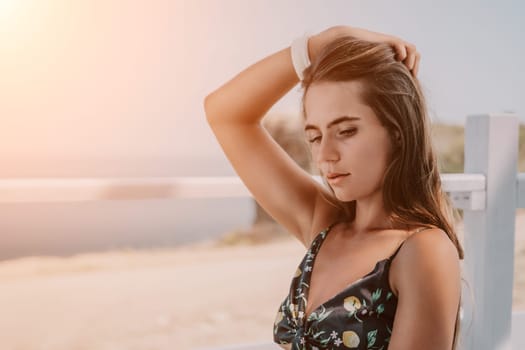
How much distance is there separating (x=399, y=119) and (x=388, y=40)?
12cm

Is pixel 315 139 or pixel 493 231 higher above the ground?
pixel 315 139

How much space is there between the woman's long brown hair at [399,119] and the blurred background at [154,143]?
33.5 feet

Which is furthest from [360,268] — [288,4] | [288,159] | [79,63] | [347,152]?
[288,4]

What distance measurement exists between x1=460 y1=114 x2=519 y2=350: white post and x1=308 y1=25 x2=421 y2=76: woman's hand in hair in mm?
772

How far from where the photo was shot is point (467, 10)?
27234 mm

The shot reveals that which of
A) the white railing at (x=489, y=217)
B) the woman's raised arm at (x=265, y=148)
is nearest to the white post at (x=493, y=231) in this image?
the white railing at (x=489, y=217)

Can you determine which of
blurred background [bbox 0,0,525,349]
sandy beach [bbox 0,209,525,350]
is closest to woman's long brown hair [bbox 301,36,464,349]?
blurred background [bbox 0,0,525,349]

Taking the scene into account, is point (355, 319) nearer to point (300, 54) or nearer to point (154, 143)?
point (300, 54)

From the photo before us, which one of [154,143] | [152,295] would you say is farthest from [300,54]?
[154,143]

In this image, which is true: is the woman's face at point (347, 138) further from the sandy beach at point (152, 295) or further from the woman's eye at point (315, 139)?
the sandy beach at point (152, 295)

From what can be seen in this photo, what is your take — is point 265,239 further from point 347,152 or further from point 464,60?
point 347,152

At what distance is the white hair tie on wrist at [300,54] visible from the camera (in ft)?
3.43

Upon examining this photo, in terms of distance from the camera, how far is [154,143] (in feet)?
73.3

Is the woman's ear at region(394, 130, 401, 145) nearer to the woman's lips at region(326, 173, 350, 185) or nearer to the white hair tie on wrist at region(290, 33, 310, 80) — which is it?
the woman's lips at region(326, 173, 350, 185)
